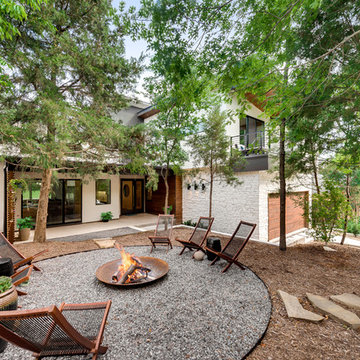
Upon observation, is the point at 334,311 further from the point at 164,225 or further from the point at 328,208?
the point at 164,225

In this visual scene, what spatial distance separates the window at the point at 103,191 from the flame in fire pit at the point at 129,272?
8097mm

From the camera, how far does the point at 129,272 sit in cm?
409

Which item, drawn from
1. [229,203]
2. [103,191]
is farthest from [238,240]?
[103,191]

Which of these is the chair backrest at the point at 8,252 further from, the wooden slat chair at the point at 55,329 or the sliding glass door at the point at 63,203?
the sliding glass door at the point at 63,203

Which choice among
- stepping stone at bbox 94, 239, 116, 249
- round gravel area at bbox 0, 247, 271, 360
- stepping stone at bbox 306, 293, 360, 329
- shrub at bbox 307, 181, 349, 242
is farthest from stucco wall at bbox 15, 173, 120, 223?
stepping stone at bbox 306, 293, 360, 329

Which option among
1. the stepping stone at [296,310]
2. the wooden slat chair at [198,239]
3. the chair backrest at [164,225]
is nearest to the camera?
the stepping stone at [296,310]

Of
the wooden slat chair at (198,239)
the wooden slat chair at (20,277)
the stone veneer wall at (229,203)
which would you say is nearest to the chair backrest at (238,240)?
the wooden slat chair at (198,239)

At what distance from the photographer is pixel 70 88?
6641 mm

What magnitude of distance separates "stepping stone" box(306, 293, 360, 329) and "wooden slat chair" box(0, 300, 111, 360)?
127 inches

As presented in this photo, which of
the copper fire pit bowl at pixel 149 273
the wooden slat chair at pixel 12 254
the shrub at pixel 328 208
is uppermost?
the shrub at pixel 328 208

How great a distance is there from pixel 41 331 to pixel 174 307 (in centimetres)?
198

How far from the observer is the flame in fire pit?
4.00m

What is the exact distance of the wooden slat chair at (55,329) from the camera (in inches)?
66.6

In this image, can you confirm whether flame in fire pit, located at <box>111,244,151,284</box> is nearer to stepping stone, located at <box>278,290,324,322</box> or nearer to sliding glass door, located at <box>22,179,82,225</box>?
stepping stone, located at <box>278,290,324,322</box>
